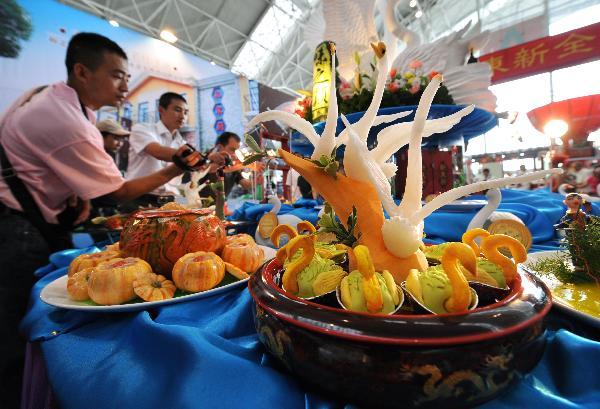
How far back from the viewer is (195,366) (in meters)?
0.31

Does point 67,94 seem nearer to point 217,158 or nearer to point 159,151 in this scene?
point 217,158

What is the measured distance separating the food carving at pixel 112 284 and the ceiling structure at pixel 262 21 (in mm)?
6348

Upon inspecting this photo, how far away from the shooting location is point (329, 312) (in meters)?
0.26

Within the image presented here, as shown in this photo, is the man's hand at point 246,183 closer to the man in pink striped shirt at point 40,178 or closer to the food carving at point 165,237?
the man in pink striped shirt at point 40,178

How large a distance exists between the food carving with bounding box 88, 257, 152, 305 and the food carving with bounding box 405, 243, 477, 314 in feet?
1.45

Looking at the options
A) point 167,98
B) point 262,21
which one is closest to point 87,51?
point 167,98

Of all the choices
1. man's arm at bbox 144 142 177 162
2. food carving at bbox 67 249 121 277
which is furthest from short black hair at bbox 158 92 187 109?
food carving at bbox 67 249 121 277

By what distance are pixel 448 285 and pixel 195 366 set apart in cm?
27

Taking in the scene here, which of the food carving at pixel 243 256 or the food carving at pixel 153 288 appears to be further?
the food carving at pixel 243 256

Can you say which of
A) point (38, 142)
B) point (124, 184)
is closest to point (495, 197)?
point (124, 184)

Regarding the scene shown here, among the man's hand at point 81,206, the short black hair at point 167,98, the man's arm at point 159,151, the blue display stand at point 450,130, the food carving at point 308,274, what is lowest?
the food carving at point 308,274

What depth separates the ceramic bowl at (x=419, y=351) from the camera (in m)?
0.22

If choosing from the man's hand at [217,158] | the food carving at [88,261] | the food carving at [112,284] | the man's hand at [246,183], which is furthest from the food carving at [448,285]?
the man's hand at [246,183]

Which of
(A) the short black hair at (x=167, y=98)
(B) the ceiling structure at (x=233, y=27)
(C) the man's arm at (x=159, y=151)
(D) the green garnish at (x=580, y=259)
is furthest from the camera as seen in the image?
(B) the ceiling structure at (x=233, y=27)
